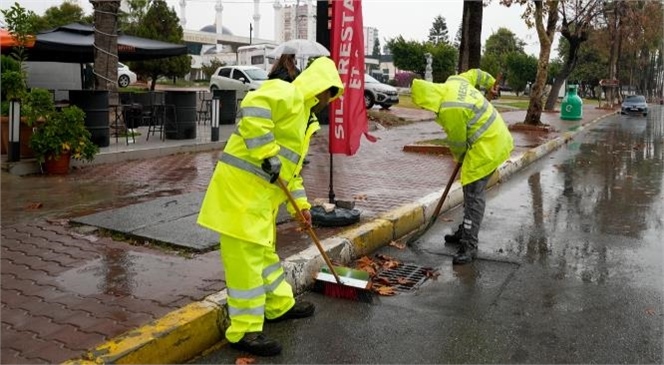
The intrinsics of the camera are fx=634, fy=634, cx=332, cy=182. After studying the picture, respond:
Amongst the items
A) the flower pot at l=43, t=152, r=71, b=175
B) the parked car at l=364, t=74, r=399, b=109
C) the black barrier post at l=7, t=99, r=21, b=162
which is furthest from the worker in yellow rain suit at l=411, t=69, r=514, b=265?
the parked car at l=364, t=74, r=399, b=109

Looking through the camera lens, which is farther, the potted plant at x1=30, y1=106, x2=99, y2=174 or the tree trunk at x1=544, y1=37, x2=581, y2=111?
the tree trunk at x1=544, y1=37, x2=581, y2=111

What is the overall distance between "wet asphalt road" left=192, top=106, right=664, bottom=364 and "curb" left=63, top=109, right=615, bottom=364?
0.42 feet

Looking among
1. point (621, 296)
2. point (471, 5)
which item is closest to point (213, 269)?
point (621, 296)

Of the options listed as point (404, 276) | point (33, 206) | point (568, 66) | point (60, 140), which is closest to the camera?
point (404, 276)

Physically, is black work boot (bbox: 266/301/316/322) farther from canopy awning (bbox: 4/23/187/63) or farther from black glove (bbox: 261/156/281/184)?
canopy awning (bbox: 4/23/187/63)

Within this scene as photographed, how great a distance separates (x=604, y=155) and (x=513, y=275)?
10.1 metres

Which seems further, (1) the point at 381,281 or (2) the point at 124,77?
(2) the point at 124,77

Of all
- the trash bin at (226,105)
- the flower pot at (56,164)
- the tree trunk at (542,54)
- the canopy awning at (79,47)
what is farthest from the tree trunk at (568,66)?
the flower pot at (56,164)

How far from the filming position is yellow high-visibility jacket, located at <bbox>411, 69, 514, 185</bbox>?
5305 millimetres

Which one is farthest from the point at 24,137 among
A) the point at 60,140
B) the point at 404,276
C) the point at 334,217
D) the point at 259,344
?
the point at 259,344

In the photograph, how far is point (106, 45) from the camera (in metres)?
12.2

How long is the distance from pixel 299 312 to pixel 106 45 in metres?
9.77

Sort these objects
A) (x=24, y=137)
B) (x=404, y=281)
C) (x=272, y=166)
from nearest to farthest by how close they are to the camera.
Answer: (x=272, y=166) → (x=404, y=281) → (x=24, y=137)

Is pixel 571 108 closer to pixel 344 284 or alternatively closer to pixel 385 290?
pixel 385 290
